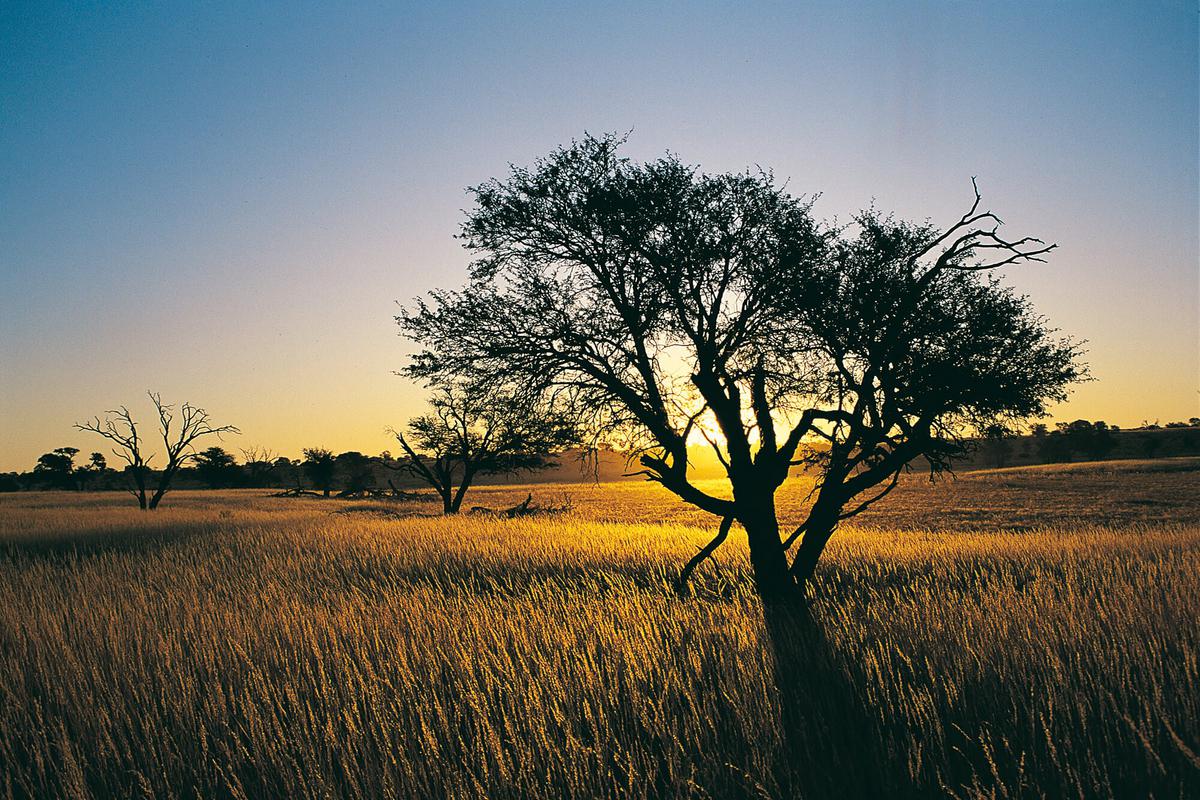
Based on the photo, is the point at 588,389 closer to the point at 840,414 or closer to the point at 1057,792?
the point at 840,414

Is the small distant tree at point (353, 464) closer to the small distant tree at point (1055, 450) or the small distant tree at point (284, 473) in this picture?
the small distant tree at point (284, 473)

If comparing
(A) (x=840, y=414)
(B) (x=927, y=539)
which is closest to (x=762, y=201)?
(A) (x=840, y=414)

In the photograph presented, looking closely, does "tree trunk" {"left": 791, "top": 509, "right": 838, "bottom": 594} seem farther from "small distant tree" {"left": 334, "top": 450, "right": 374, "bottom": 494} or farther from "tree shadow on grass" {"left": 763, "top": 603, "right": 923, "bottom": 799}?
"small distant tree" {"left": 334, "top": 450, "right": 374, "bottom": 494}

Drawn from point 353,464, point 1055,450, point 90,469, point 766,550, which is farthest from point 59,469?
point 1055,450

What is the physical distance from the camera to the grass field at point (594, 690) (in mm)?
3742

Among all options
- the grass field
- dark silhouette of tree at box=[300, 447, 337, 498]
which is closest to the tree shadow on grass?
the grass field

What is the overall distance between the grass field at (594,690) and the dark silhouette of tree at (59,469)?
374 feet

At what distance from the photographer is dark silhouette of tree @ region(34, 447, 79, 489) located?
320 feet

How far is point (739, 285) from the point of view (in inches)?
346

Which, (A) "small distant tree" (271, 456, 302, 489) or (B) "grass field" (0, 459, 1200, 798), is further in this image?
Answer: (A) "small distant tree" (271, 456, 302, 489)

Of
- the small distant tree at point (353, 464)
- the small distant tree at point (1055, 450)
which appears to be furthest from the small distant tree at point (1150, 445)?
the small distant tree at point (353, 464)

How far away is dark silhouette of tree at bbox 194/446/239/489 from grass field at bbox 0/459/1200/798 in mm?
99613

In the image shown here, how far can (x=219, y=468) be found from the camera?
325 ft

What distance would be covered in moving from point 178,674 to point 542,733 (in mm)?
4147
